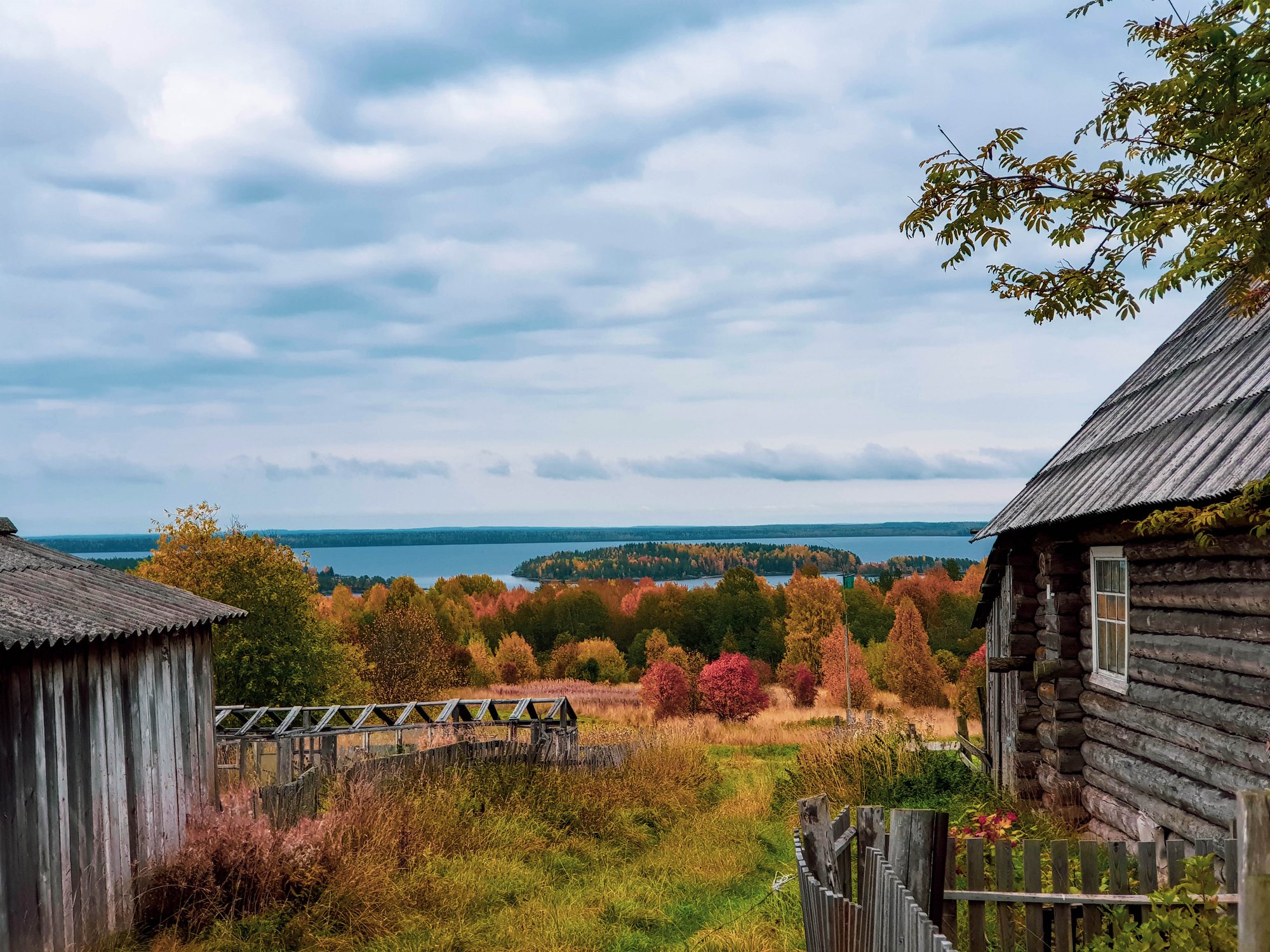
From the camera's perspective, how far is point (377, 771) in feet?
43.3

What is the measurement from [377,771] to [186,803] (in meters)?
2.93

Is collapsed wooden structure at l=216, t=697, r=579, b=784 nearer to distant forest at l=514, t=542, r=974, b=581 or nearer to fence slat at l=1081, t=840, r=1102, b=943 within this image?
fence slat at l=1081, t=840, r=1102, b=943

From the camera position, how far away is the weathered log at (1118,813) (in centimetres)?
870

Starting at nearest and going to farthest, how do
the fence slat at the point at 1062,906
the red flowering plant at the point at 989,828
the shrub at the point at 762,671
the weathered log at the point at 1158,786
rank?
the fence slat at the point at 1062,906
the weathered log at the point at 1158,786
the red flowering plant at the point at 989,828
the shrub at the point at 762,671

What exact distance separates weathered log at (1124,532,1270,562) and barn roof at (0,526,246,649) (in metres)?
8.93

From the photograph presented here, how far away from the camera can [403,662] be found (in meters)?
36.7

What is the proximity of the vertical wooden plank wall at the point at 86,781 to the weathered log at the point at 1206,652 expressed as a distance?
9594 mm

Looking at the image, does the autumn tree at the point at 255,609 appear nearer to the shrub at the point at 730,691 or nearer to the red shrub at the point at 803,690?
the shrub at the point at 730,691

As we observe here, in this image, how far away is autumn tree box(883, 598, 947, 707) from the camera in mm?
50812

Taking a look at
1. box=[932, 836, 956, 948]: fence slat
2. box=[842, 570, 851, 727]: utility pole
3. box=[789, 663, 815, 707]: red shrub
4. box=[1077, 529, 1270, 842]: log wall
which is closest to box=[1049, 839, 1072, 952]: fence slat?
box=[932, 836, 956, 948]: fence slat

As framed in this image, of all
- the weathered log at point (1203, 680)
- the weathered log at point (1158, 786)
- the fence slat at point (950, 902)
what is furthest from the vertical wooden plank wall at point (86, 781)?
the weathered log at point (1203, 680)

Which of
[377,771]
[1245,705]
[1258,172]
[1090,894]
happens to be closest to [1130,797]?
[1245,705]

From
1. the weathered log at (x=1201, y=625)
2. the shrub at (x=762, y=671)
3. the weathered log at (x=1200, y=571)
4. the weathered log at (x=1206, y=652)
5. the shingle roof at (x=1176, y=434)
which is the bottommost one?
the shrub at (x=762, y=671)

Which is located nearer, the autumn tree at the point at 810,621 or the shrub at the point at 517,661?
the autumn tree at the point at 810,621
